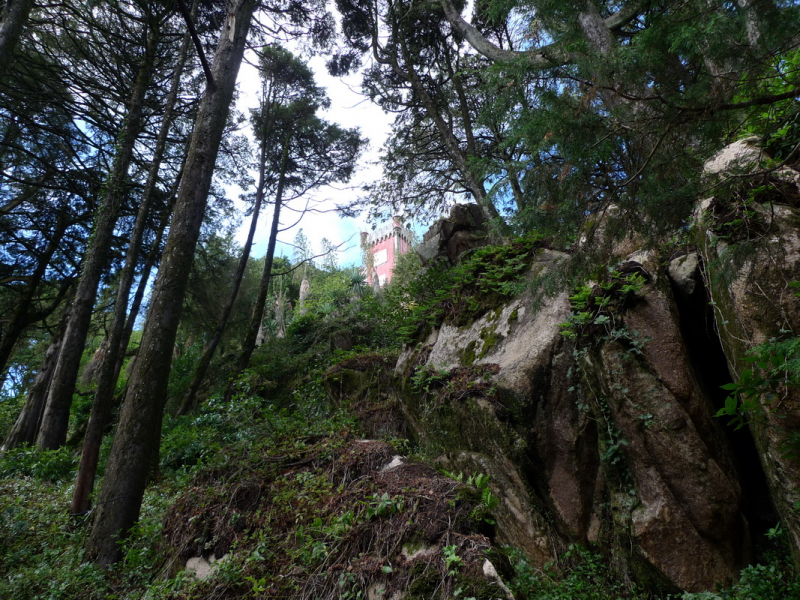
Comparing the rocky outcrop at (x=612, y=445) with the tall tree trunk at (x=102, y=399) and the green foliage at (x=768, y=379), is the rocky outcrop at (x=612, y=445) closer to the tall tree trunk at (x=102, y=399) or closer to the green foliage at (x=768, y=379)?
the green foliage at (x=768, y=379)

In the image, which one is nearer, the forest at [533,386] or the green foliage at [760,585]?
the forest at [533,386]

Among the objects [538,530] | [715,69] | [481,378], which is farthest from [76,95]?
[538,530]

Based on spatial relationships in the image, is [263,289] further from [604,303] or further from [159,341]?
[604,303]

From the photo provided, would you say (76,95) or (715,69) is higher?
(76,95)

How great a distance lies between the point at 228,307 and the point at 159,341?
7669mm

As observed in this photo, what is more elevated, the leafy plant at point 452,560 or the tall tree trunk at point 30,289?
the tall tree trunk at point 30,289

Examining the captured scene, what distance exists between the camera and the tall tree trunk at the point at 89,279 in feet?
23.3

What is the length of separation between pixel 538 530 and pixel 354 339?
7.88m

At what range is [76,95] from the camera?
8.80 m

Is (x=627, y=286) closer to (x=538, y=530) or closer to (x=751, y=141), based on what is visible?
(x=751, y=141)

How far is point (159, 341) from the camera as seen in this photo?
4.21m

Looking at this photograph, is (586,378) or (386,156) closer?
(586,378)

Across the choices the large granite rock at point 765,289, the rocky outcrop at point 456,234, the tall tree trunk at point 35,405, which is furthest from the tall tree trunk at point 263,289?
the large granite rock at point 765,289

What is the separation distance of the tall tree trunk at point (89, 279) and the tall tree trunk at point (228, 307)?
9.44ft
